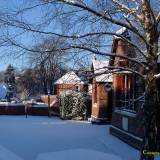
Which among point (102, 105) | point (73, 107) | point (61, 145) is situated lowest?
point (61, 145)

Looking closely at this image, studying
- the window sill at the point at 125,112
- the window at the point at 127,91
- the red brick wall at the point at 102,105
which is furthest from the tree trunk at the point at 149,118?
the red brick wall at the point at 102,105

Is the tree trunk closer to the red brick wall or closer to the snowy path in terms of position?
the snowy path

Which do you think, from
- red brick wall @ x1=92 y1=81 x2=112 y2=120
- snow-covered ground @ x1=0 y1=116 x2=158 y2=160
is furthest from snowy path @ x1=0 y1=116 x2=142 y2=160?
red brick wall @ x1=92 y1=81 x2=112 y2=120

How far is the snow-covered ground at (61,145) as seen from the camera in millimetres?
15227

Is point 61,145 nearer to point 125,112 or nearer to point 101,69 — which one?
point 125,112

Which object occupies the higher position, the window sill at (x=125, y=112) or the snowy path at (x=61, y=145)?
the window sill at (x=125, y=112)

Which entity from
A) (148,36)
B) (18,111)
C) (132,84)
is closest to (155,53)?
(148,36)

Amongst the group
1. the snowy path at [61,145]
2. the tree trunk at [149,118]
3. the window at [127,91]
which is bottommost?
the snowy path at [61,145]

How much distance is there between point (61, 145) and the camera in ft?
59.3

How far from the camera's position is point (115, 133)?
A: 21453mm

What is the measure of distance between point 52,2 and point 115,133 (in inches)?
512

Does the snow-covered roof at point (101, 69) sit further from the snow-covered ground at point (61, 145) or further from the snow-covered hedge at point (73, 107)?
the snow-covered hedge at point (73, 107)

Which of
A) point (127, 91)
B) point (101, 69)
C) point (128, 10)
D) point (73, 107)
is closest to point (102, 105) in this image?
point (73, 107)

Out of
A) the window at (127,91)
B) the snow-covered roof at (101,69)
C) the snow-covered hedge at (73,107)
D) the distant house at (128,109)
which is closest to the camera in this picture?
the snow-covered roof at (101,69)
